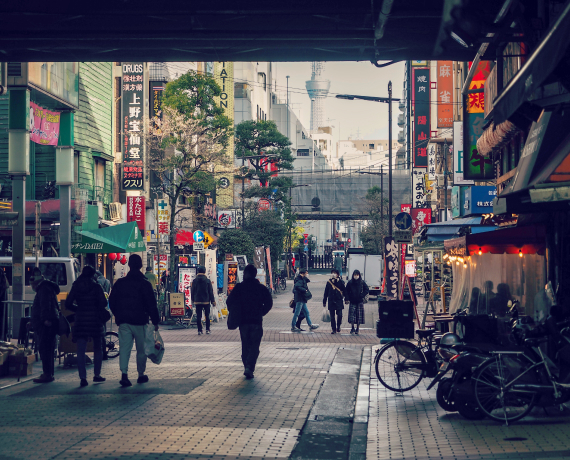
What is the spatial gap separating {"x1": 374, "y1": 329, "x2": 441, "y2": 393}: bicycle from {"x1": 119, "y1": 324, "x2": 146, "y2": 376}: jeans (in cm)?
357

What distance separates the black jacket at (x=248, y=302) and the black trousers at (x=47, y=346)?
2842mm

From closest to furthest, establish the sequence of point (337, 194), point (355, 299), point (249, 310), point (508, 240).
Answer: point (508, 240)
point (249, 310)
point (355, 299)
point (337, 194)

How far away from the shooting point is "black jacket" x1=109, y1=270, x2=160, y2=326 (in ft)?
37.8

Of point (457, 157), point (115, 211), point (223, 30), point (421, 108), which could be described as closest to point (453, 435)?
point (223, 30)

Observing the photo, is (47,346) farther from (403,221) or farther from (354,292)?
(403,221)

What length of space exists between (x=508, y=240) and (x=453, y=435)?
5.26 meters

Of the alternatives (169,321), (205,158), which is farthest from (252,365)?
(205,158)

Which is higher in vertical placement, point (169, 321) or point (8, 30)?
point (8, 30)

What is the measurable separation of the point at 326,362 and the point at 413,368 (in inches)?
167

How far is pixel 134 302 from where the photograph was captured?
1157cm

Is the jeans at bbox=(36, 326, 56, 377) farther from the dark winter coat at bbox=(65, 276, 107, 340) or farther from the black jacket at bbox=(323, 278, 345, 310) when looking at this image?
the black jacket at bbox=(323, 278, 345, 310)

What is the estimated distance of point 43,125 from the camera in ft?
73.3

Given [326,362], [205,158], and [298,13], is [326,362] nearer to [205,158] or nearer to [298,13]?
[298,13]

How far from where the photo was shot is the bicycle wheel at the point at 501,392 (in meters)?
8.57
